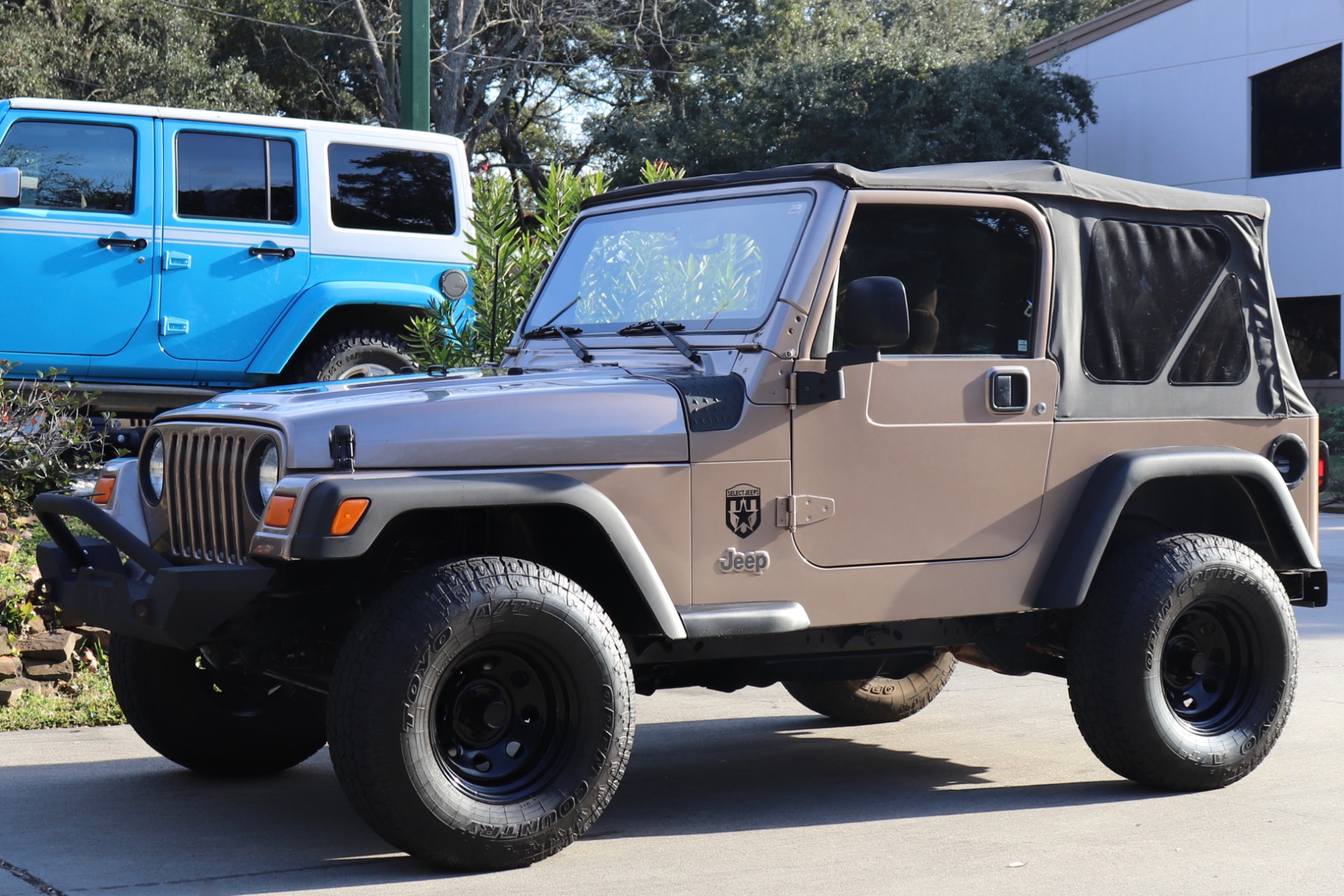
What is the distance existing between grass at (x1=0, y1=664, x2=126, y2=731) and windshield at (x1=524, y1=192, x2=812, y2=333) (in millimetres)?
2509

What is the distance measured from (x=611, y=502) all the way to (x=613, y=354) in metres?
0.89

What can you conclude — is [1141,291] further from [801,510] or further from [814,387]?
[801,510]

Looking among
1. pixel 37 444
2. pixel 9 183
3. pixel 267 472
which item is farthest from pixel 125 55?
pixel 267 472

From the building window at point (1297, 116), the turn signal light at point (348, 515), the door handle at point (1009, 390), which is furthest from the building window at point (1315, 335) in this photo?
the turn signal light at point (348, 515)

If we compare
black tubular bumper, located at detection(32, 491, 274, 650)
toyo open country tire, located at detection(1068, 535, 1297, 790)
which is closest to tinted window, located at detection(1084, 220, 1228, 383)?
toyo open country tire, located at detection(1068, 535, 1297, 790)

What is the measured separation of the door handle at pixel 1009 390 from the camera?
506 cm

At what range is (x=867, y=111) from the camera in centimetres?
2583

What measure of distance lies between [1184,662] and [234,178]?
21.9 ft

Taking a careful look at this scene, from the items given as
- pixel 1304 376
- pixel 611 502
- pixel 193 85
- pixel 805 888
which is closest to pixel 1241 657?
pixel 805 888

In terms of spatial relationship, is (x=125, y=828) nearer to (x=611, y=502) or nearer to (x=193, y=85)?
(x=611, y=502)

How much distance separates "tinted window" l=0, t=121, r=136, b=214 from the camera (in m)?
9.16

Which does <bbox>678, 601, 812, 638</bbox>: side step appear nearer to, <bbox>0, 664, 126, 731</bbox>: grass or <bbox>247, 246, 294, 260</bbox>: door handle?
<bbox>0, 664, 126, 731</bbox>: grass

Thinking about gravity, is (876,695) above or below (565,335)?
below

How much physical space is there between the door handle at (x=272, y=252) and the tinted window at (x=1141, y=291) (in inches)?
231
